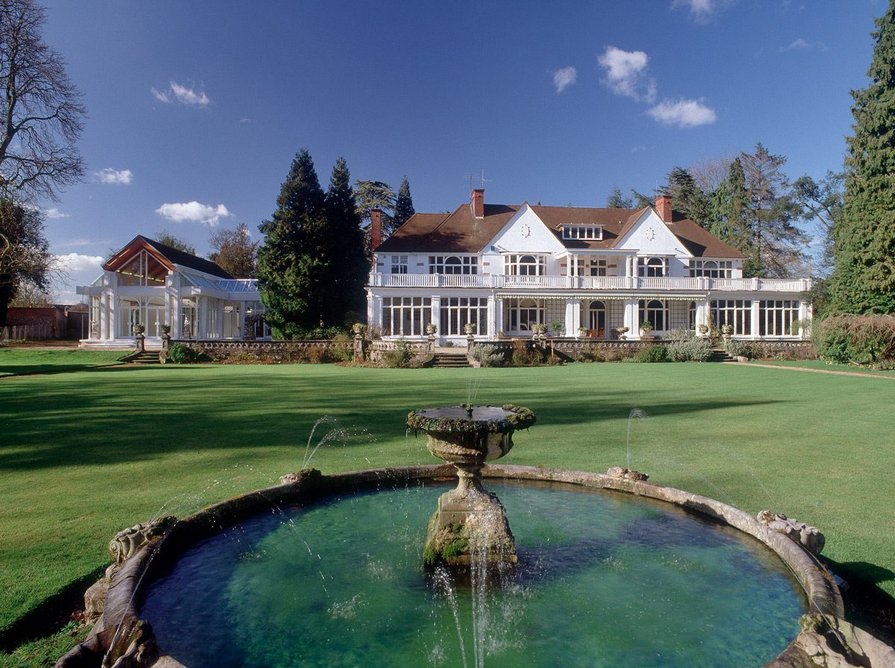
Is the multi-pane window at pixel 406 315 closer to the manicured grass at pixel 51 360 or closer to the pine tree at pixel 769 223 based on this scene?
the manicured grass at pixel 51 360

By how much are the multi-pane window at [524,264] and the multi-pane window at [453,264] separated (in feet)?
7.14

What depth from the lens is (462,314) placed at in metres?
34.7

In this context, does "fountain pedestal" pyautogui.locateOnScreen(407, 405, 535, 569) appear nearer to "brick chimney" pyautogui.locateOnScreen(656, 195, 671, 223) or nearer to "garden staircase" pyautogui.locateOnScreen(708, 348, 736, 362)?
"garden staircase" pyautogui.locateOnScreen(708, 348, 736, 362)

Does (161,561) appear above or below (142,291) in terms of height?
below

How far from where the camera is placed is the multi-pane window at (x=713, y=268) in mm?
38469

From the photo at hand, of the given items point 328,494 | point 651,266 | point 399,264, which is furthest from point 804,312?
point 328,494

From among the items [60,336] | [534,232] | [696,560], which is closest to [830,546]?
[696,560]

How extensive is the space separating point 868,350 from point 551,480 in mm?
25553

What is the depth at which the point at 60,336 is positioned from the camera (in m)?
44.6

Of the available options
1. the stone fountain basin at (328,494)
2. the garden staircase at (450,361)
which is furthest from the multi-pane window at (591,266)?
the stone fountain basin at (328,494)

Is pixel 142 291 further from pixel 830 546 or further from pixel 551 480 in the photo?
pixel 830 546

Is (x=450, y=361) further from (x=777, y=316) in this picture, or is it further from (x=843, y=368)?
(x=777, y=316)

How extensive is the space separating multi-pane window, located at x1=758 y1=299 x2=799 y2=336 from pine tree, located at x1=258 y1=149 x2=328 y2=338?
96.1 feet

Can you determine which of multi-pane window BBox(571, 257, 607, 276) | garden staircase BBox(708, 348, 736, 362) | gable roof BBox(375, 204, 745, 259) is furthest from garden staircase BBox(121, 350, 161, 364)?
garden staircase BBox(708, 348, 736, 362)
